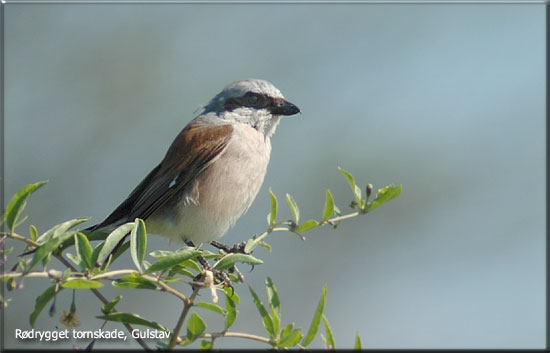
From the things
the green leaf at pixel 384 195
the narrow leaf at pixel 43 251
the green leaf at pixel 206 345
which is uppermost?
the green leaf at pixel 384 195

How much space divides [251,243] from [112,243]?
20.3 inches

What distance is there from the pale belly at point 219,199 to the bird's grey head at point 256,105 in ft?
0.53

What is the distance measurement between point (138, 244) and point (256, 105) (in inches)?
79.8

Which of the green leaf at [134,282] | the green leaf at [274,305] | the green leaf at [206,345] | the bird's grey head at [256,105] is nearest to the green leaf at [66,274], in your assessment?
the green leaf at [134,282]

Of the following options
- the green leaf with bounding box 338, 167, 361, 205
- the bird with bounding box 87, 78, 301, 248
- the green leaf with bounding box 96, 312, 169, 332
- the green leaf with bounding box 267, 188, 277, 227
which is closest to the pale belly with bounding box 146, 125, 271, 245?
the bird with bounding box 87, 78, 301, 248

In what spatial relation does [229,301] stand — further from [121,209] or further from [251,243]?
[121,209]

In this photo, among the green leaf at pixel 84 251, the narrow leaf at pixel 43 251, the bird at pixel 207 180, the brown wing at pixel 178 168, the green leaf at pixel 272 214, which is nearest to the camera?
the narrow leaf at pixel 43 251

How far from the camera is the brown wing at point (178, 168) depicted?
3244mm

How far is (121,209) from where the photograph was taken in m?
3.20

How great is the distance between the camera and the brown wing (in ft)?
10.6

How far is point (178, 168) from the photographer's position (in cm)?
340

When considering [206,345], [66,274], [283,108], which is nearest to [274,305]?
[206,345]

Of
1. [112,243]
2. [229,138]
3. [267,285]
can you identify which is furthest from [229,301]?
[229,138]

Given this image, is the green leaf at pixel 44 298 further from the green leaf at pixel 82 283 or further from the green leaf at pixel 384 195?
the green leaf at pixel 384 195
